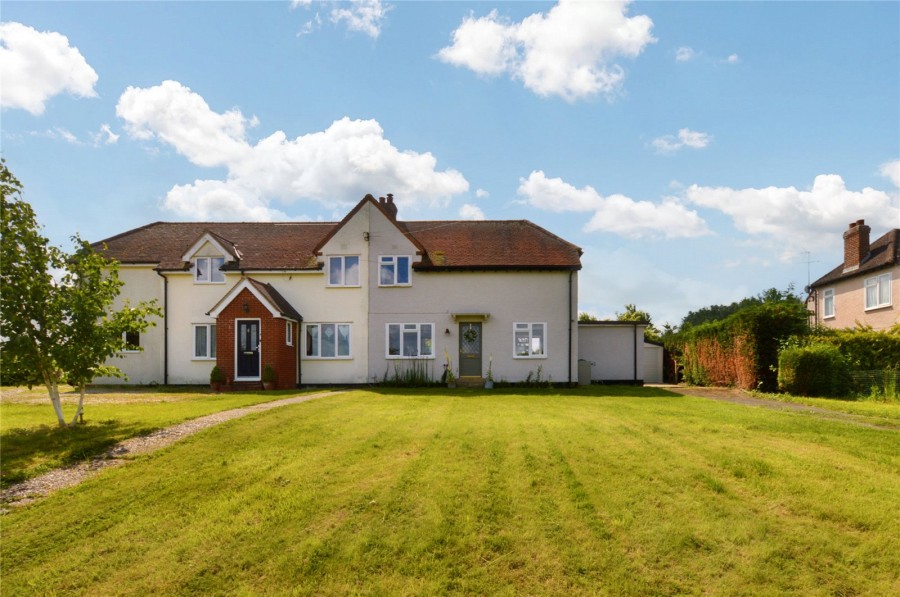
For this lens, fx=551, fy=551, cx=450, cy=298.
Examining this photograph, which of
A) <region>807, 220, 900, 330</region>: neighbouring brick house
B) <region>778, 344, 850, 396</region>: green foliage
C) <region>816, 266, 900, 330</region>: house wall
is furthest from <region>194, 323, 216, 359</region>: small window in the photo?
<region>816, 266, 900, 330</region>: house wall

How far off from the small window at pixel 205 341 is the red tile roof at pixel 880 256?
3354cm

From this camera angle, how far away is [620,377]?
27.5 metres

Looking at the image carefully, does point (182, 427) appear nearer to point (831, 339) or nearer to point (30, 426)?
point (30, 426)

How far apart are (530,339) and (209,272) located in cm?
1475

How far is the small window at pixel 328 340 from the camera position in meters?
24.5

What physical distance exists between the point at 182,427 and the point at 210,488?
4.27 metres

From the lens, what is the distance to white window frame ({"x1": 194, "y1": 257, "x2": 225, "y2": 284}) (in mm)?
24922

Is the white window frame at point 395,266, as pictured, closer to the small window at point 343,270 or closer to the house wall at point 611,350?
the small window at point 343,270

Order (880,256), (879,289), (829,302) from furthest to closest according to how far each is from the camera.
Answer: (829,302), (880,256), (879,289)

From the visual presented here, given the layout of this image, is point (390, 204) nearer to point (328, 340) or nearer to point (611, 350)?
point (328, 340)

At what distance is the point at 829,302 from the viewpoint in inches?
1406

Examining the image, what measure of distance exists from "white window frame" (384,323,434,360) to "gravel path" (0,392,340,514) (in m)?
11.6

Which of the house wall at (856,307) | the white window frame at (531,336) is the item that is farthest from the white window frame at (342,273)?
the house wall at (856,307)

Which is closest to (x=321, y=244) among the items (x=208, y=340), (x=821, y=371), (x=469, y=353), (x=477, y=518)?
(x=208, y=340)
